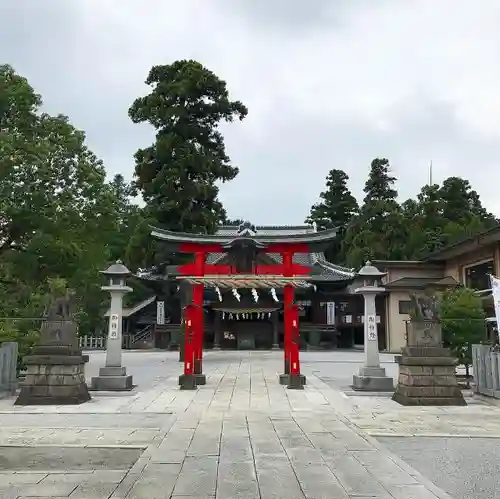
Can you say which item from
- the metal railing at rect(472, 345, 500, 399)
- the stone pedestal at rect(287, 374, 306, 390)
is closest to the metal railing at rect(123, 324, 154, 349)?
the stone pedestal at rect(287, 374, 306, 390)

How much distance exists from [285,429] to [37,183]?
10.3 m

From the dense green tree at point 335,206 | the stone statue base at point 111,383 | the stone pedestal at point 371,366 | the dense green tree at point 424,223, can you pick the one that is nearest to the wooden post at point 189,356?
the stone statue base at point 111,383

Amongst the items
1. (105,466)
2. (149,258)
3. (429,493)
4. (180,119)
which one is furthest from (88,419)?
(180,119)

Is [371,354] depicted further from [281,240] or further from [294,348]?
[281,240]

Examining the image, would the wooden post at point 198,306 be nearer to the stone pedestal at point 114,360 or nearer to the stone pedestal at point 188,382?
the stone pedestal at point 188,382

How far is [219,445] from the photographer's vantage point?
6.60m

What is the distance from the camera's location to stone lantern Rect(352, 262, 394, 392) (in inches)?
492

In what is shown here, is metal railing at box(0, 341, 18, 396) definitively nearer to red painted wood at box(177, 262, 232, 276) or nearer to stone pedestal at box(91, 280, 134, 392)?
stone pedestal at box(91, 280, 134, 392)

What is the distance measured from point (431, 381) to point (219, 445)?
552cm

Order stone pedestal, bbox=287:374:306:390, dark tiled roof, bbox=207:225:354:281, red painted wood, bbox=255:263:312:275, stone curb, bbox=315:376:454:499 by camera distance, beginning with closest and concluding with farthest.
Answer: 1. stone curb, bbox=315:376:454:499
2. stone pedestal, bbox=287:374:306:390
3. red painted wood, bbox=255:263:312:275
4. dark tiled roof, bbox=207:225:354:281

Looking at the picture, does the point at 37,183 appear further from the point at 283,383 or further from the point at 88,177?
the point at 283,383

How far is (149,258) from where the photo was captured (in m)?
30.5

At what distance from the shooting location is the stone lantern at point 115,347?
41.1 feet

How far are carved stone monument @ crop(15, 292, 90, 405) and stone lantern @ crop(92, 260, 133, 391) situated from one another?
5.34 feet
